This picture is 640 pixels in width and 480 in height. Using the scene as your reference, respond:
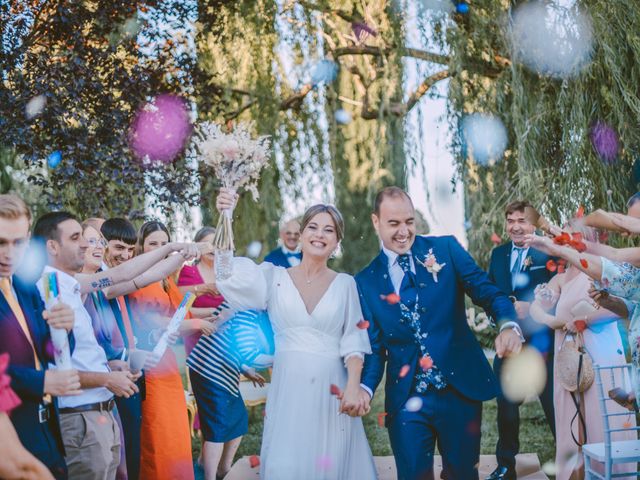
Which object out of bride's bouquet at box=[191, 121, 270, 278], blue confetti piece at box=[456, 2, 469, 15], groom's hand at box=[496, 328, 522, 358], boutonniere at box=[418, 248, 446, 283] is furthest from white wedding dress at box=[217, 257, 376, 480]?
blue confetti piece at box=[456, 2, 469, 15]

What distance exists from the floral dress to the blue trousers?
32.0 inches

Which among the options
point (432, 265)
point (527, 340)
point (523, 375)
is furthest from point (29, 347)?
point (527, 340)

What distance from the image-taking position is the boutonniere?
397 centimetres

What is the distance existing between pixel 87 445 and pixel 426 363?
1.71 metres

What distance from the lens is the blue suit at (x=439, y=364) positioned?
3.85 meters

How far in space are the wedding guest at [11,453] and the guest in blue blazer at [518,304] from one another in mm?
3719

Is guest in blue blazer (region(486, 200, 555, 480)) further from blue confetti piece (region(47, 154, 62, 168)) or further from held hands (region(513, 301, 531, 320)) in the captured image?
blue confetti piece (region(47, 154, 62, 168))

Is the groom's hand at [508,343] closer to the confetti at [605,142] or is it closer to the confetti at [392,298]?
the confetti at [392,298]

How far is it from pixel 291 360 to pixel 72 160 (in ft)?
9.72

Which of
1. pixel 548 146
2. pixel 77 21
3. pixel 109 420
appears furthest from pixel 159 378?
pixel 548 146

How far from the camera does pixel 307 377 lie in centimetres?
394

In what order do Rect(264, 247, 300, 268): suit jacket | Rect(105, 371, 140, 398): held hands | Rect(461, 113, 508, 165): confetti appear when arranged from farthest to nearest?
Rect(461, 113, 508, 165): confetti < Rect(264, 247, 300, 268): suit jacket < Rect(105, 371, 140, 398): held hands

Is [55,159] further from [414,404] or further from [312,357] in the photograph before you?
[414,404]

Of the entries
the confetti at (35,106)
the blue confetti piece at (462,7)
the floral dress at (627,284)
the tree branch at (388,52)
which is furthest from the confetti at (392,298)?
the blue confetti piece at (462,7)
